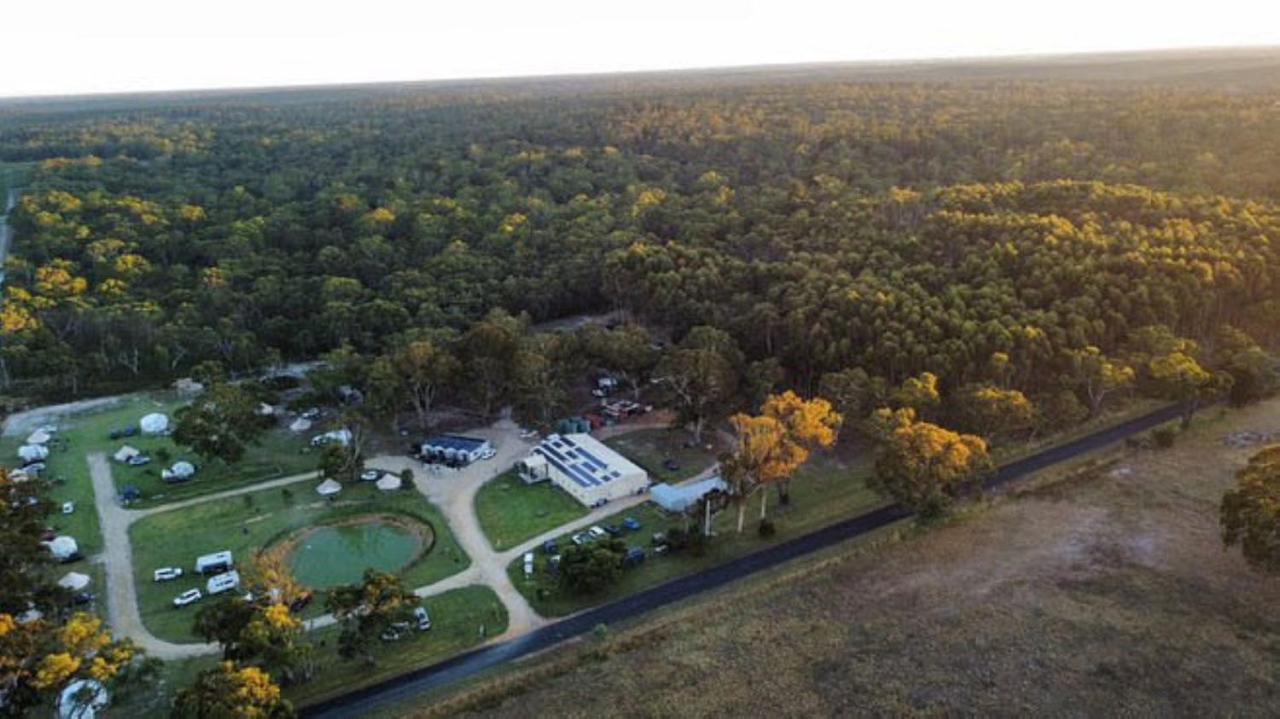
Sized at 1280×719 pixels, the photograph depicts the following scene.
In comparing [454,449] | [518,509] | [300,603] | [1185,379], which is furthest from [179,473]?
[1185,379]

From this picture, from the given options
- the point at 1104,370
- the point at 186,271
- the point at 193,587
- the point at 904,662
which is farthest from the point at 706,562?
the point at 186,271

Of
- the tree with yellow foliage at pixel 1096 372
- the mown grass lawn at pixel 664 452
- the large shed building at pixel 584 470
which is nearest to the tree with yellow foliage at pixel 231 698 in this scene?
the large shed building at pixel 584 470

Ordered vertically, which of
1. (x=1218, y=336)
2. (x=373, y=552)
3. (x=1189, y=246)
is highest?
(x=1189, y=246)

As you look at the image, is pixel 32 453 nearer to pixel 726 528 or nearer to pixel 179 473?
pixel 179 473

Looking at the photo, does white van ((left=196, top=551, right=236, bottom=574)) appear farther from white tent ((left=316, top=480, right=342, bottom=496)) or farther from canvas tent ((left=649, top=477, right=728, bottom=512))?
canvas tent ((left=649, top=477, right=728, bottom=512))

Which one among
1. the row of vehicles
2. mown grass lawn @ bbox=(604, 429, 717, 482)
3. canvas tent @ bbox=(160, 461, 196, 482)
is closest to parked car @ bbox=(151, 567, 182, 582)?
the row of vehicles

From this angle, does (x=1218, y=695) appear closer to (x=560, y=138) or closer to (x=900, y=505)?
(x=900, y=505)
